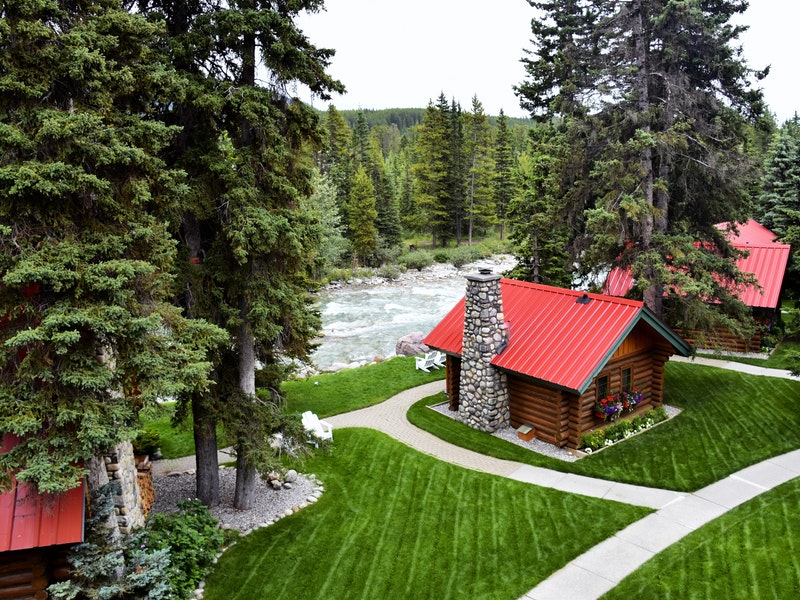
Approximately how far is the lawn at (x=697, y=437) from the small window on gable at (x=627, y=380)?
131 centimetres

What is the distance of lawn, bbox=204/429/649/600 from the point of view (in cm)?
938

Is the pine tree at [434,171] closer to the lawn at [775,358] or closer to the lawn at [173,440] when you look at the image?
the lawn at [775,358]

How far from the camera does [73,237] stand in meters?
7.26

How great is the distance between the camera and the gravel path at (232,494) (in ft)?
36.9

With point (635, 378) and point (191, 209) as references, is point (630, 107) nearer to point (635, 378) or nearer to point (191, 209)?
point (635, 378)

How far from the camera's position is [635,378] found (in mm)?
16109

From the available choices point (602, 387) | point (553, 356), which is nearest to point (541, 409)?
point (553, 356)

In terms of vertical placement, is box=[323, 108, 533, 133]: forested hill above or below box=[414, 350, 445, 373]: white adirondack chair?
above

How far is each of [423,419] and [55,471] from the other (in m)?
11.3

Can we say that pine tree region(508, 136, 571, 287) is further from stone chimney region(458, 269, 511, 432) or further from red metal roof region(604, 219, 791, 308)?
stone chimney region(458, 269, 511, 432)

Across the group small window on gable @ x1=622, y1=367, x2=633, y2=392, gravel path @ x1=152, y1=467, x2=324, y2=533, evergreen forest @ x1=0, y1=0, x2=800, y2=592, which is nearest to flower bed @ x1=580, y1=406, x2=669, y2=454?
small window on gable @ x1=622, y1=367, x2=633, y2=392

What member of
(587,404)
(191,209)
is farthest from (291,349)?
(587,404)

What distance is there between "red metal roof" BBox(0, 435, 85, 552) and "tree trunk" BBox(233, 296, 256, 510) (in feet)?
9.41

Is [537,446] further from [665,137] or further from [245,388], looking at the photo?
[665,137]
